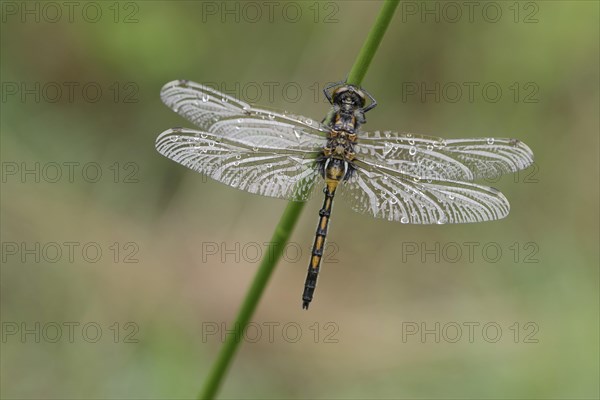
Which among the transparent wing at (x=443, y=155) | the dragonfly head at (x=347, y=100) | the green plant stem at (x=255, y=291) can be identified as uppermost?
the dragonfly head at (x=347, y=100)

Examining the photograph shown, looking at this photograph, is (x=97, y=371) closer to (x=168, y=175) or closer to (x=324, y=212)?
(x=168, y=175)

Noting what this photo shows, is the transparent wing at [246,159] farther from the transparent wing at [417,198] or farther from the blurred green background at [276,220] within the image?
the blurred green background at [276,220]

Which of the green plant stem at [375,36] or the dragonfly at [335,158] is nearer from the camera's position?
the green plant stem at [375,36]

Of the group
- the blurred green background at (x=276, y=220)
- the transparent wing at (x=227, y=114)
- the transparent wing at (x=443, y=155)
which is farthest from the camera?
the blurred green background at (x=276, y=220)

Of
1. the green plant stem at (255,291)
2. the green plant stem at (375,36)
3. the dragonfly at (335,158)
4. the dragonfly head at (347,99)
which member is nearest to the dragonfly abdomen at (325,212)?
the dragonfly at (335,158)

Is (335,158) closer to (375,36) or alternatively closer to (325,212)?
(325,212)

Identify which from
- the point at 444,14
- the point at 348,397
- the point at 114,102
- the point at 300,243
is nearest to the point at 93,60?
the point at 114,102

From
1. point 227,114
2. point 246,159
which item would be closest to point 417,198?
point 246,159

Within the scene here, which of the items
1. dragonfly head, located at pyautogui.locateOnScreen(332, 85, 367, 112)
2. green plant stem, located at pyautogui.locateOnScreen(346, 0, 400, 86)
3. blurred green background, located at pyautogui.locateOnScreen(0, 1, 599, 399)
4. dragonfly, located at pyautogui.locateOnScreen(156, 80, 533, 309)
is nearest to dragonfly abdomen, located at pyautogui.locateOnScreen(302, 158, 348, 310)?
dragonfly, located at pyautogui.locateOnScreen(156, 80, 533, 309)
